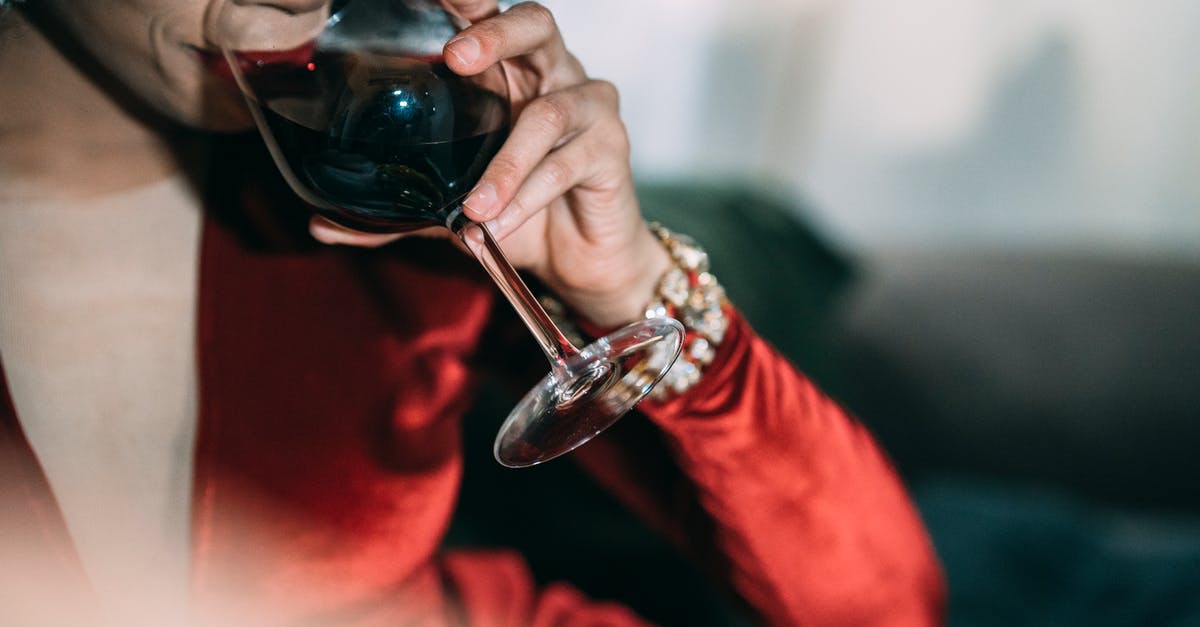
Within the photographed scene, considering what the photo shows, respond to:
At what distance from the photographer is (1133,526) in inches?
38.3

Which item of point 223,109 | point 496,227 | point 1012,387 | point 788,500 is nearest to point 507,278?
point 496,227

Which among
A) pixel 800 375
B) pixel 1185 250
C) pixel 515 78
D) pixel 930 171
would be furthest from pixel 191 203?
pixel 1185 250

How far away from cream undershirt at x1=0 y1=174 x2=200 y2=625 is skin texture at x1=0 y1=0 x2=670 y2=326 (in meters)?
0.02

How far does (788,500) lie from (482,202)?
30 centimetres

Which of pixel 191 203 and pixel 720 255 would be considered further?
pixel 720 255

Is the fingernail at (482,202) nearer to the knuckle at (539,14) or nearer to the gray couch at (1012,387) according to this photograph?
the knuckle at (539,14)

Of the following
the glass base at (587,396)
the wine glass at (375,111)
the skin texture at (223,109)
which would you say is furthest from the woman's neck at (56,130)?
the glass base at (587,396)

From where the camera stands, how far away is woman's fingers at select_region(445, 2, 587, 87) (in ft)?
1.10

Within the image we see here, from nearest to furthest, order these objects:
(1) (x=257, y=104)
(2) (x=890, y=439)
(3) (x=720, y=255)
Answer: (1) (x=257, y=104) → (3) (x=720, y=255) → (2) (x=890, y=439)

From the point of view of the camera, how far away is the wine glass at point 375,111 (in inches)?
12.9

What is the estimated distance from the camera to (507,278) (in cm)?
37

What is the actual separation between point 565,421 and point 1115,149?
50.8 inches

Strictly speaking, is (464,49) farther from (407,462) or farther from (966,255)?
(966,255)

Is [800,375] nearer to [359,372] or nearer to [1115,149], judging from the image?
[359,372]
